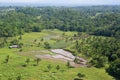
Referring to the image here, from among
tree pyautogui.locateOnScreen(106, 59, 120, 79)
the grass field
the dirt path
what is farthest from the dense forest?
the grass field

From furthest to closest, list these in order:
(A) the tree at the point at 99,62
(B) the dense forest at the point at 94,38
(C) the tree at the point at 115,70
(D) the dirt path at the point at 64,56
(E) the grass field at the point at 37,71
A: (D) the dirt path at the point at 64,56 → (B) the dense forest at the point at 94,38 → (A) the tree at the point at 99,62 → (E) the grass field at the point at 37,71 → (C) the tree at the point at 115,70

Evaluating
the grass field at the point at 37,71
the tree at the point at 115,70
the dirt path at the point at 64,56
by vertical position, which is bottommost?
the dirt path at the point at 64,56

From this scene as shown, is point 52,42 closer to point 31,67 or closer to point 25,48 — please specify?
point 25,48

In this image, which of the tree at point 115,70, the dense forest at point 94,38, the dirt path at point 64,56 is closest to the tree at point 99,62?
the dense forest at point 94,38

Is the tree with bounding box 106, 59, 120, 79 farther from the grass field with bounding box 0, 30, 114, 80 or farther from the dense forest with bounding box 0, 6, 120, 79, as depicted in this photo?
the grass field with bounding box 0, 30, 114, 80

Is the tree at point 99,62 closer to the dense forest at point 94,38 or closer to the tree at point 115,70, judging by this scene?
the dense forest at point 94,38

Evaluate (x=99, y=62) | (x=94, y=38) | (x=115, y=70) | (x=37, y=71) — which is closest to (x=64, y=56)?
(x=99, y=62)

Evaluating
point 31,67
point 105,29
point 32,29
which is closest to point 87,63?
point 31,67

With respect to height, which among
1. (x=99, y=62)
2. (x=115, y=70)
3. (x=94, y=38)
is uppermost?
(x=115, y=70)

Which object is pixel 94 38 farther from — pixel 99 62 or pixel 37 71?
pixel 37 71

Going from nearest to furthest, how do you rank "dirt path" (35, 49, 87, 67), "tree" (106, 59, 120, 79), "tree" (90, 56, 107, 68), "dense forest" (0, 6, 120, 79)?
"tree" (106, 59, 120, 79) < "tree" (90, 56, 107, 68) < "dense forest" (0, 6, 120, 79) < "dirt path" (35, 49, 87, 67)

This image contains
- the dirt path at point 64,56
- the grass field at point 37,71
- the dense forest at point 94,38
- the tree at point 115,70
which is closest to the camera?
the tree at point 115,70

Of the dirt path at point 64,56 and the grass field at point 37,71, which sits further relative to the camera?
the dirt path at point 64,56
